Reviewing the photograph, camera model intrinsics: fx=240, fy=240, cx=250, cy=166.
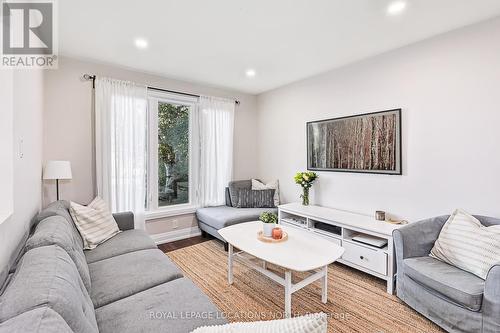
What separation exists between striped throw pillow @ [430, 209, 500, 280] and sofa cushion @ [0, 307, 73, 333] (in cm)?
251

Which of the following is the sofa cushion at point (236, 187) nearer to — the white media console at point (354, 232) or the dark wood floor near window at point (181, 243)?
the dark wood floor near window at point (181, 243)

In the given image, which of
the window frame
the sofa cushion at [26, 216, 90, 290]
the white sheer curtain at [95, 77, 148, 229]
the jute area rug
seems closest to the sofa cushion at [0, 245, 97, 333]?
the sofa cushion at [26, 216, 90, 290]

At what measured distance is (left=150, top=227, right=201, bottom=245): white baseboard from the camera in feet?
12.1

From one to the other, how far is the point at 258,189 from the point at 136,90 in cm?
238

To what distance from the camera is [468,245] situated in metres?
1.90

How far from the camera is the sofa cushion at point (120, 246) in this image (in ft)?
6.98

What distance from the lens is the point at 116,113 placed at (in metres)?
3.21

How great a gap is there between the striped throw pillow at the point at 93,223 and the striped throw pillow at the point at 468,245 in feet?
10.3

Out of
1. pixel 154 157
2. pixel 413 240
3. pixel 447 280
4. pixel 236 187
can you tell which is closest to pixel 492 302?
pixel 447 280

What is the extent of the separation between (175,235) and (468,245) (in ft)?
11.5

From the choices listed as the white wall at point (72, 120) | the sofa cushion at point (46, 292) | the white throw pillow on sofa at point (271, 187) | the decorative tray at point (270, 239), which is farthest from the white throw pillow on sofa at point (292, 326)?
the white throw pillow on sofa at point (271, 187)

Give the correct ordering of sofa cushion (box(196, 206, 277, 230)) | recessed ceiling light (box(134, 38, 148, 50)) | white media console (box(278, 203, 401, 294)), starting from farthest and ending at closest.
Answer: sofa cushion (box(196, 206, 277, 230)) < recessed ceiling light (box(134, 38, 148, 50)) < white media console (box(278, 203, 401, 294))

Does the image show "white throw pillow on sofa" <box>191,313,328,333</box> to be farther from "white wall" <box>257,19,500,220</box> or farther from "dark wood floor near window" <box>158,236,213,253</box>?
"dark wood floor near window" <box>158,236,213,253</box>

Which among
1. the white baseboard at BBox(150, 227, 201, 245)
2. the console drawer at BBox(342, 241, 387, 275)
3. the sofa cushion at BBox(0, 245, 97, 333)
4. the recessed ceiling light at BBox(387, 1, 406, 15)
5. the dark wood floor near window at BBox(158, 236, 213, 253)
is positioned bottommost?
the dark wood floor near window at BBox(158, 236, 213, 253)
